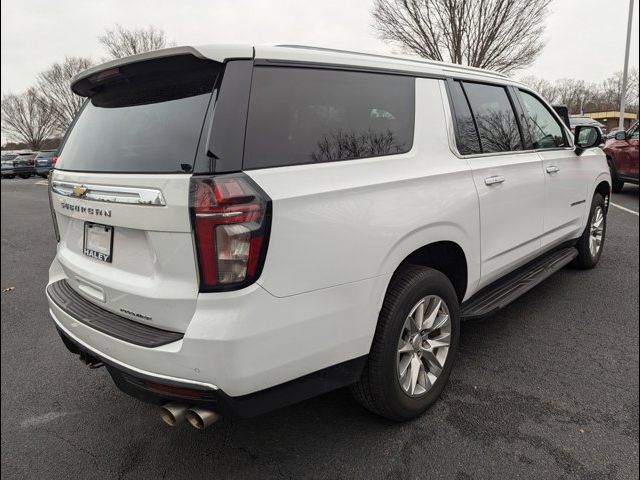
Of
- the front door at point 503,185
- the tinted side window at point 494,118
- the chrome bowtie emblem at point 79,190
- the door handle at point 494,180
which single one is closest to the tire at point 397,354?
the front door at point 503,185

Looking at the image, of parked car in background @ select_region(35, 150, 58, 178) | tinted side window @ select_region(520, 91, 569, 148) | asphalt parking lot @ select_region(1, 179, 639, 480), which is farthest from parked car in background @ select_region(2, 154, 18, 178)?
tinted side window @ select_region(520, 91, 569, 148)

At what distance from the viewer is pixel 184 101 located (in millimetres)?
1791

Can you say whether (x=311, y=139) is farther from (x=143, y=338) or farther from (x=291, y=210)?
(x=143, y=338)

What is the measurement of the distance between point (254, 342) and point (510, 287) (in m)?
2.22

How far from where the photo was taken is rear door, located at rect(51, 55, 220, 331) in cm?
167

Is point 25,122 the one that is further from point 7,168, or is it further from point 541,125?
point 541,125

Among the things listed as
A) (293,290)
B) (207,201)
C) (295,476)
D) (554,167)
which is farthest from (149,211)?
(554,167)

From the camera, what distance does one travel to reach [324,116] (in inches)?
77.3

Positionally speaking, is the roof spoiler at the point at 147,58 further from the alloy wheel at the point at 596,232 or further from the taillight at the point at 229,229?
the alloy wheel at the point at 596,232

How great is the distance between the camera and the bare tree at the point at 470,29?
50.5 feet

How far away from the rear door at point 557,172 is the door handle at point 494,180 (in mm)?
837

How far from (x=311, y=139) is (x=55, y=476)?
198 cm

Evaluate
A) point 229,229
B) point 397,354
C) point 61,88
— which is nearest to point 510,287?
point 397,354

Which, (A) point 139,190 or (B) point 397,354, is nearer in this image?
(A) point 139,190
